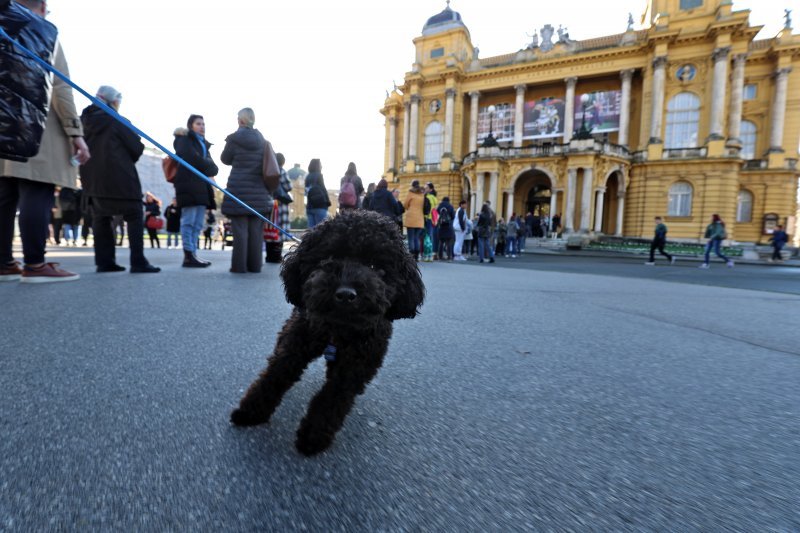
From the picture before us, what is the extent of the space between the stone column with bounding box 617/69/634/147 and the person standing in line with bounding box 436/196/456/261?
27.9 meters

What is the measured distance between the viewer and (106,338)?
90.7 inches

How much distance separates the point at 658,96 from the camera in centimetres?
3120

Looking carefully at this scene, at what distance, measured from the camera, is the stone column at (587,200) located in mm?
29000

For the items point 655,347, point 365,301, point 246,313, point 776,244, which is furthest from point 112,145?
point 776,244

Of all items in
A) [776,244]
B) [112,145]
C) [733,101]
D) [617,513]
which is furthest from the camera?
[733,101]

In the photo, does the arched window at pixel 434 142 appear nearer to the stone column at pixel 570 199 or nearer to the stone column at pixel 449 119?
the stone column at pixel 449 119

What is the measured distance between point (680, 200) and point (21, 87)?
123 feet

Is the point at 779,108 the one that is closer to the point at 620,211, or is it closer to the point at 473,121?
the point at 620,211

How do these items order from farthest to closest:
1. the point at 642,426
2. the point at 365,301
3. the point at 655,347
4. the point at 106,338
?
the point at 655,347 → the point at 106,338 → the point at 642,426 → the point at 365,301

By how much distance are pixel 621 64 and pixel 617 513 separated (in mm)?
40495

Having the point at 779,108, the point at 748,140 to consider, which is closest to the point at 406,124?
the point at 748,140

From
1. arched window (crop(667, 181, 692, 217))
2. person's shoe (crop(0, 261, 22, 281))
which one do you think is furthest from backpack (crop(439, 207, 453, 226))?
arched window (crop(667, 181, 692, 217))

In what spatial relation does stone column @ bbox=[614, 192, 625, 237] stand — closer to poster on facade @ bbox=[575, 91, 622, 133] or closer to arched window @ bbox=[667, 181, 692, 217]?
arched window @ bbox=[667, 181, 692, 217]

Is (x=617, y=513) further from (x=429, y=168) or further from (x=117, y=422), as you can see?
(x=429, y=168)
